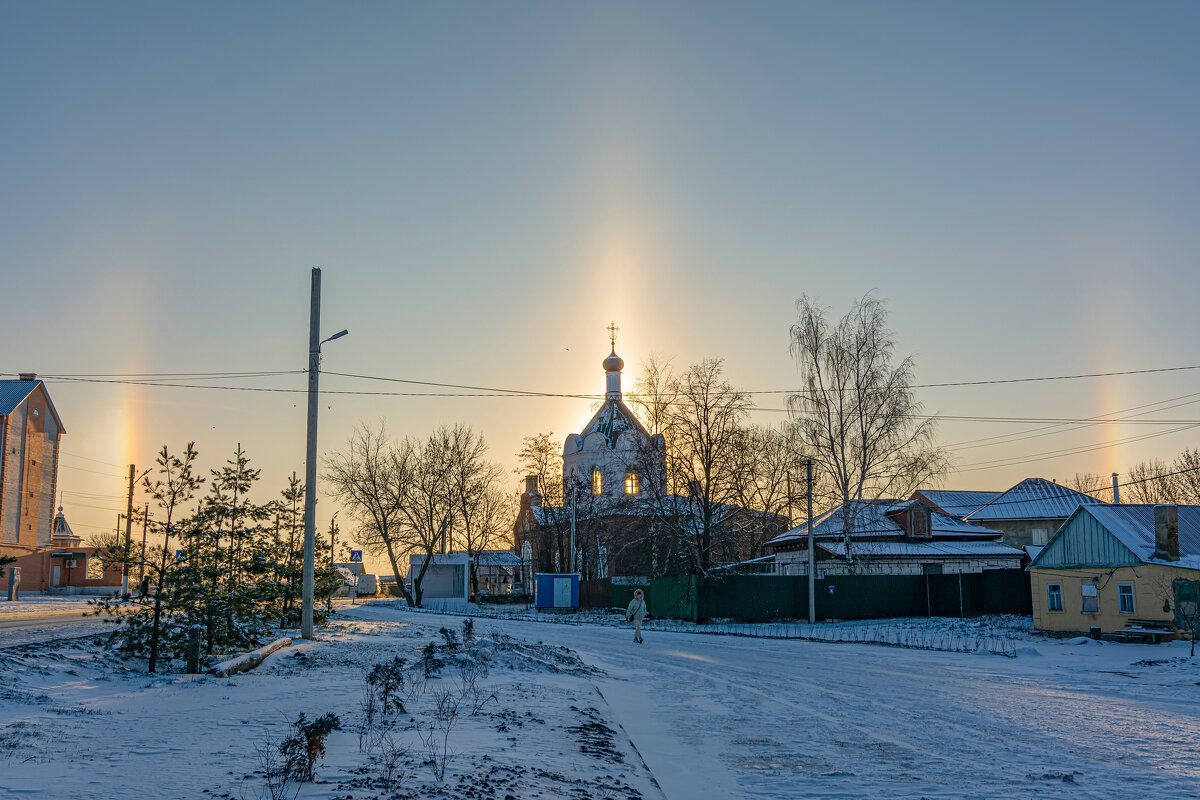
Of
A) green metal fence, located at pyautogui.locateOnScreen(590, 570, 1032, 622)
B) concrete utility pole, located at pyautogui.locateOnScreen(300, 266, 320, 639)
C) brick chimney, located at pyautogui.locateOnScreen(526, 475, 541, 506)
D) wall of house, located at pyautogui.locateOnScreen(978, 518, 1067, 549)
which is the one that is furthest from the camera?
wall of house, located at pyautogui.locateOnScreen(978, 518, 1067, 549)

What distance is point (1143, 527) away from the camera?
28000 mm

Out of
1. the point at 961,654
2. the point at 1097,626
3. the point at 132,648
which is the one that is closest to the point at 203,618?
the point at 132,648

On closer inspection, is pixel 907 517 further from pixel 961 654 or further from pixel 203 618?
pixel 203 618

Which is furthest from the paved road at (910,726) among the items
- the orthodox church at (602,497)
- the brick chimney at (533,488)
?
the brick chimney at (533,488)

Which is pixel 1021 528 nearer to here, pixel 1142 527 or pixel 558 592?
pixel 558 592

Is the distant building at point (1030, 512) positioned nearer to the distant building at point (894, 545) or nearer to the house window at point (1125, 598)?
the distant building at point (894, 545)

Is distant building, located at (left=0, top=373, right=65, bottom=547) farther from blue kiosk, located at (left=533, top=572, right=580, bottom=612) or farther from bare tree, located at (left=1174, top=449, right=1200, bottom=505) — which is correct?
bare tree, located at (left=1174, top=449, right=1200, bottom=505)

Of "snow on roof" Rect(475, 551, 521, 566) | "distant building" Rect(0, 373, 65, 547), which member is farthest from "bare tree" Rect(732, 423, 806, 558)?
"distant building" Rect(0, 373, 65, 547)

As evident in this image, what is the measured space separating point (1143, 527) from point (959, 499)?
49.8 metres

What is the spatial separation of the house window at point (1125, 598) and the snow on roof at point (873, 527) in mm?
15167

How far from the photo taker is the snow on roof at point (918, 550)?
42438 millimetres

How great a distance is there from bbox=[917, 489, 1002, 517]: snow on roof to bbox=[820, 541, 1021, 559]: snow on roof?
95.3ft

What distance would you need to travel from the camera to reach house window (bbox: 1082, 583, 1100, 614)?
1097 inches

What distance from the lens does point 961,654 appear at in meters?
23.3
